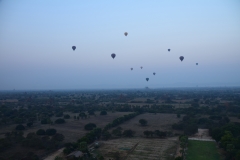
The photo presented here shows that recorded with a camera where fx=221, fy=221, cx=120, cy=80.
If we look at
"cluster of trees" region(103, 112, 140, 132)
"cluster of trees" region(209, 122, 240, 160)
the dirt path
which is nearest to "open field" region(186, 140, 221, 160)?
"cluster of trees" region(209, 122, 240, 160)

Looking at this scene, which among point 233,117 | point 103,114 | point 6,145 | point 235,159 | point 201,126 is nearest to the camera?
point 235,159

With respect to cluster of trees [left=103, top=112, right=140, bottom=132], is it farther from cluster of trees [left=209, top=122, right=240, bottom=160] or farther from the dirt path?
cluster of trees [left=209, top=122, right=240, bottom=160]

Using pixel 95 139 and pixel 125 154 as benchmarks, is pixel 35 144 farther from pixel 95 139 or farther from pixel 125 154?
pixel 125 154

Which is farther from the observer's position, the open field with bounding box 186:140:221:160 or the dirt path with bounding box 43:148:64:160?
the dirt path with bounding box 43:148:64:160

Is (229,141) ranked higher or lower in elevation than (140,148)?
higher

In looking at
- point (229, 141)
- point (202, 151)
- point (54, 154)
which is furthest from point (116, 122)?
point (229, 141)

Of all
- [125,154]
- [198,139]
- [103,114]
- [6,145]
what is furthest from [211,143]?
[103,114]

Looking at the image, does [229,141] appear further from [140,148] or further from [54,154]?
[54,154]
